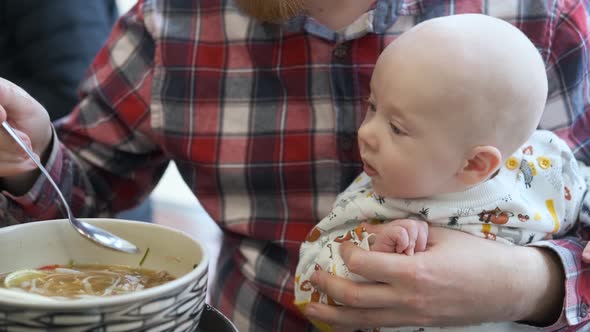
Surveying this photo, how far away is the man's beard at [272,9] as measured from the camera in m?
1.02

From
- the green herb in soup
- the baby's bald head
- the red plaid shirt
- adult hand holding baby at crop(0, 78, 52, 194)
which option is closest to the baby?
the baby's bald head

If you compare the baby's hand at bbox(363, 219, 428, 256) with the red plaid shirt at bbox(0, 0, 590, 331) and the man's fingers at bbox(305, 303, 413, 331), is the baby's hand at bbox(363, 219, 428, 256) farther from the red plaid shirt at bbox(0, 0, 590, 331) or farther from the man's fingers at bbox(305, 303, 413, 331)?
the red plaid shirt at bbox(0, 0, 590, 331)

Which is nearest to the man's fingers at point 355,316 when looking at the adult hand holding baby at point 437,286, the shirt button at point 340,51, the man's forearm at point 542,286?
the adult hand holding baby at point 437,286

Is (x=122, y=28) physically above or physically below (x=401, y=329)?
Answer: above

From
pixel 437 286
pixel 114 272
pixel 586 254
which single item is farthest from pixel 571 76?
pixel 114 272

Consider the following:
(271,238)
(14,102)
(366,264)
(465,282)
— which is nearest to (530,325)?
(465,282)

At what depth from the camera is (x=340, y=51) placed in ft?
3.57

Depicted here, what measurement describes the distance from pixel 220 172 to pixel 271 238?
5.6 inches

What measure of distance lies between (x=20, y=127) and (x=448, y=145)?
60 cm

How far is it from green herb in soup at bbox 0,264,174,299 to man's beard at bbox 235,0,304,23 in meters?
0.43

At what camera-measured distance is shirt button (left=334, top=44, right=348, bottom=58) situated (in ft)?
3.56

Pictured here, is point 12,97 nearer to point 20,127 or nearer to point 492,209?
point 20,127

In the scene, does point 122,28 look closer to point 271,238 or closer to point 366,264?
point 271,238

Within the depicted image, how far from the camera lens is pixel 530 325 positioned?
977mm
